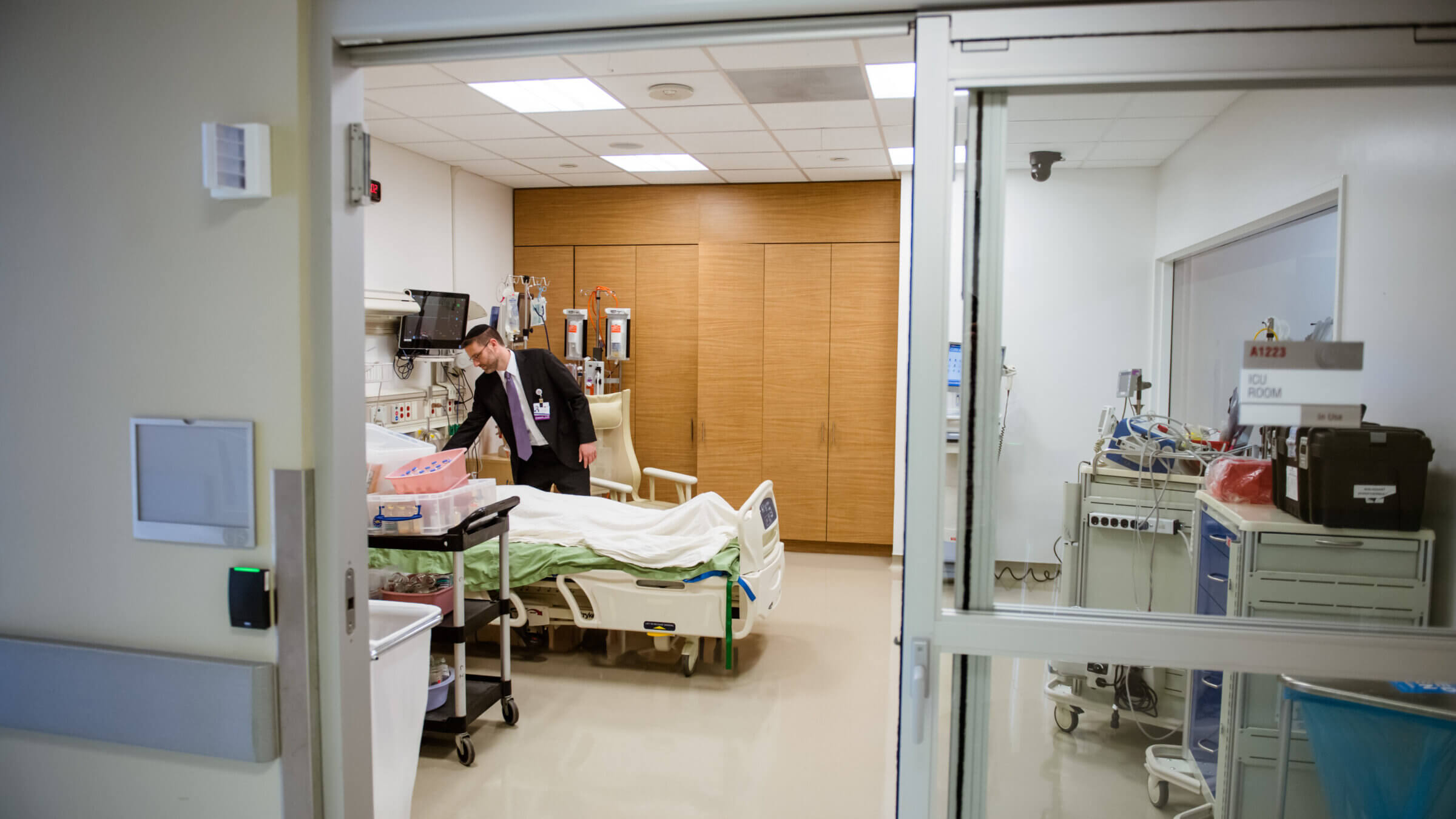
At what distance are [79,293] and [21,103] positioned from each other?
0.42 m

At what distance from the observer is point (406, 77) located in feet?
12.2

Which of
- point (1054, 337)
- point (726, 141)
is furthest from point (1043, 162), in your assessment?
point (726, 141)

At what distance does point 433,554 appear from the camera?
11.6 feet

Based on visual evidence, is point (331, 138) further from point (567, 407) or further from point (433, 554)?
point (567, 407)

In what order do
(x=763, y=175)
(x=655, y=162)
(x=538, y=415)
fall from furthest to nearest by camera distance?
(x=763, y=175)
(x=655, y=162)
(x=538, y=415)

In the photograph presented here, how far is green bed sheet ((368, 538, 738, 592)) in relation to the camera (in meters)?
3.58

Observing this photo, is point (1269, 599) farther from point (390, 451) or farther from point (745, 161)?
point (745, 161)

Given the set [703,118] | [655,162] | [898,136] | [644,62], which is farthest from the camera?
[655,162]

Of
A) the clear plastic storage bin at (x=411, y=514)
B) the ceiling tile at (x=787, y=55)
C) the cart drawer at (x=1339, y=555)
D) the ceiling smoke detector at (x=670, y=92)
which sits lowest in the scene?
the clear plastic storage bin at (x=411, y=514)

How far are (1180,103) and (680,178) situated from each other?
4.86 metres

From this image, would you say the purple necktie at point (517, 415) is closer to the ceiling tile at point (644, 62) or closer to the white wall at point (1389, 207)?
the ceiling tile at point (644, 62)

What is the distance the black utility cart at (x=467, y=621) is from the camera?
2.91 metres

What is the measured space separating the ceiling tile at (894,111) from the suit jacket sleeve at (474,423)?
255cm

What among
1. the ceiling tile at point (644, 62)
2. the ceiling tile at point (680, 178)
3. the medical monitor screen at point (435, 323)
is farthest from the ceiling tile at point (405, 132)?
the ceiling tile at point (680, 178)
